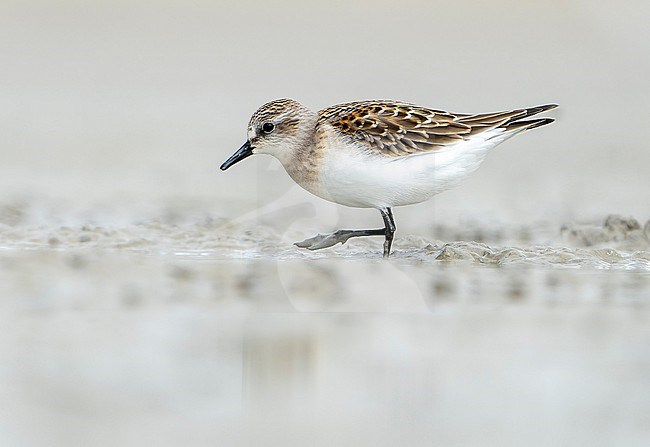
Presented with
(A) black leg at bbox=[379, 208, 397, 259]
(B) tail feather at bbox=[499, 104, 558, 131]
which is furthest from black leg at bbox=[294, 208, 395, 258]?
(B) tail feather at bbox=[499, 104, 558, 131]

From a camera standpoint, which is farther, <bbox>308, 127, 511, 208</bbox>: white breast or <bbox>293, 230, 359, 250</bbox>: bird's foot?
<bbox>293, 230, 359, 250</bbox>: bird's foot

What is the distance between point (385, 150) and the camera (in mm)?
6027

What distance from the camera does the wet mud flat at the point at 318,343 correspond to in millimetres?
3691

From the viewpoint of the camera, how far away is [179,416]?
373 cm

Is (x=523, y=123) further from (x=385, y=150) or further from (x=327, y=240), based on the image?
(x=327, y=240)

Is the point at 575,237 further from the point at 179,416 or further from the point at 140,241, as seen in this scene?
the point at 179,416

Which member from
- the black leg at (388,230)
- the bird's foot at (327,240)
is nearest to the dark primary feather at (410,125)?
the black leg at (388,230)

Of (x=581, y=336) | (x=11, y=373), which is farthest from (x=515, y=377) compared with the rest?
(x=11, y=373)

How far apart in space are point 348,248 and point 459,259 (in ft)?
2.65

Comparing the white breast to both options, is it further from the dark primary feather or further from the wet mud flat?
the wet mud flat

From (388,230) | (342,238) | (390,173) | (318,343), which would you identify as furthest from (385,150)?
(318,343)

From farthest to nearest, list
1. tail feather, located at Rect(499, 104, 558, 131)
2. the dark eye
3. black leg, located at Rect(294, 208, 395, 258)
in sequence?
the dark eye < black leg, located at Rect(294, 208, 395, 258) < tail feather, located at Rect(499, 104, 558, 131)

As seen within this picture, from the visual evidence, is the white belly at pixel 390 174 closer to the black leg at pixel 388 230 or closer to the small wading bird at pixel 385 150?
the small wading bird at pixel 385 150

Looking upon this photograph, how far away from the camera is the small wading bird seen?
237 inches
